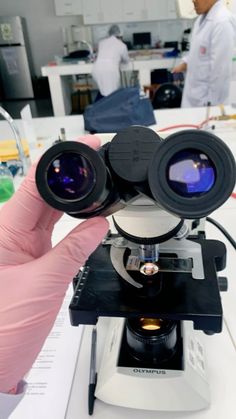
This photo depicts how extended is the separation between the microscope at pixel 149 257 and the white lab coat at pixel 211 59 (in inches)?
95.2

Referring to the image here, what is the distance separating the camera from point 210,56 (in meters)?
2.75

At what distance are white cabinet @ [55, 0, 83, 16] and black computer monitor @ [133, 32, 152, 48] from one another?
109cm

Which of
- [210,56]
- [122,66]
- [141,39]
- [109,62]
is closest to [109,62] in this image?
[109,62]

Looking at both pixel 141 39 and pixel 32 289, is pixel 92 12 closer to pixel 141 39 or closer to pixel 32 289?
pixel 141 39

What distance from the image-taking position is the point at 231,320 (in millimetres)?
769

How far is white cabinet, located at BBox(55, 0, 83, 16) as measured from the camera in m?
6.07

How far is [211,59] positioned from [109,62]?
2132 millimetres

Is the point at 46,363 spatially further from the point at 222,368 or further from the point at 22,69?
the point at 22,69

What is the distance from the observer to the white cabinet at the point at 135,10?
597 cm

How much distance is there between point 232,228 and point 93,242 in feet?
2.39

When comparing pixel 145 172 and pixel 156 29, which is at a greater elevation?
pixel 156 29

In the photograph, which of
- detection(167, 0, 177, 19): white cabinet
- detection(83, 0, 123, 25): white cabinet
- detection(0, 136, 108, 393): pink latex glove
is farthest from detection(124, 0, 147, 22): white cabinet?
detection(0, 136, 108, 393): pink latex glove

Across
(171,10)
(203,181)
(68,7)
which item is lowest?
(203,181)

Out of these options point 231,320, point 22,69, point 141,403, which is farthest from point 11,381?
point 22,69
